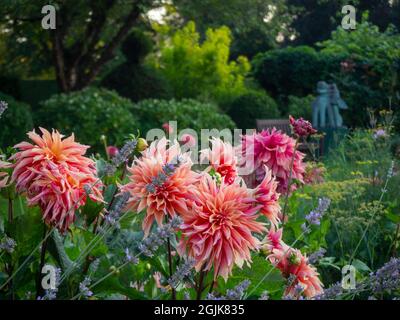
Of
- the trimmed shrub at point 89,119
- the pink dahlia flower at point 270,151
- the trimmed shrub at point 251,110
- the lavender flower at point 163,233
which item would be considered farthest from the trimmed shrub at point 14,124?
the lavender flower at point 163,233

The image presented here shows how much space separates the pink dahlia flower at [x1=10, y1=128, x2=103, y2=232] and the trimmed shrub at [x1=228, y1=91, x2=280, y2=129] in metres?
10.2

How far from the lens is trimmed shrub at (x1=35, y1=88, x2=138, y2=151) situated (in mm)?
8531

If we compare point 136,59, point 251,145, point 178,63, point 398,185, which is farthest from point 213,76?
point 251,145

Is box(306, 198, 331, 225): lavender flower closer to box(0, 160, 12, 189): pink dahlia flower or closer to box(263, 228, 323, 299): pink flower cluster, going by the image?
box(263, 228, 323, 299): pink flower cluster

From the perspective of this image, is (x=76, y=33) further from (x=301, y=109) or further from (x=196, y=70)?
(x=301, y=109)

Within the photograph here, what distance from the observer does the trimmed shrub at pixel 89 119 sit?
853cm

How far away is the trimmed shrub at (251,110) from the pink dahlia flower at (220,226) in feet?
33.6

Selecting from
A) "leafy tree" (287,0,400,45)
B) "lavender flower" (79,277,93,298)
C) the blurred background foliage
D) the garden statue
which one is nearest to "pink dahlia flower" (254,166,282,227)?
"lavender flower" (79,277,93,298)

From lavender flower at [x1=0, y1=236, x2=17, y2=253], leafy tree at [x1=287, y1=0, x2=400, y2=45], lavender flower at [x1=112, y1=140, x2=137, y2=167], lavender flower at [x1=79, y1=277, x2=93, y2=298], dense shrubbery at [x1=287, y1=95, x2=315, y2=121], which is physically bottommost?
lavender flower at [x1=79, y1=277, x2=93, y2=298]

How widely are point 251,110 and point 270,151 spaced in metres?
9.62

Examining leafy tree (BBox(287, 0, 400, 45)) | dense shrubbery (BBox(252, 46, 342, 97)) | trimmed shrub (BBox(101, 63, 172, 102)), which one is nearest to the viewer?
trimmed shrub (BBox(101, 63, 172, 102))
